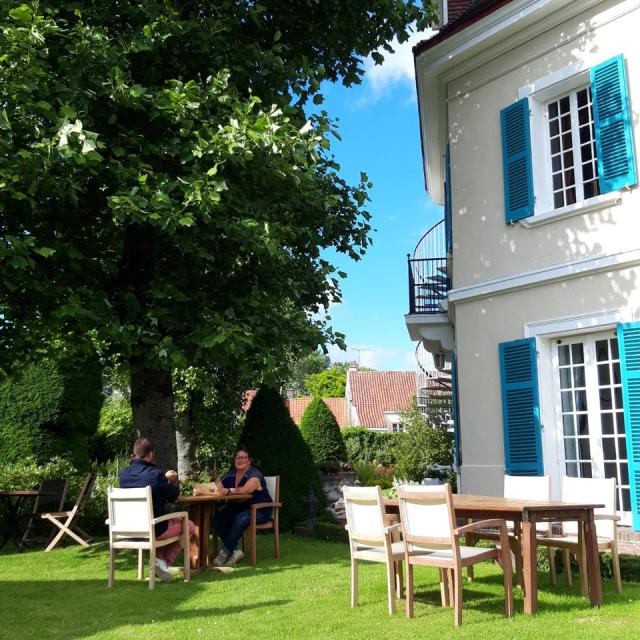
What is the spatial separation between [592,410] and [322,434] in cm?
1263

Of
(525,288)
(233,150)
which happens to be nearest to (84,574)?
(233,150)

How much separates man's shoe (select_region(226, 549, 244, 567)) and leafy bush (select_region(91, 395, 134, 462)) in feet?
28.0

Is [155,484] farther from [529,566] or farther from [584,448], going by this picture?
[584,448]

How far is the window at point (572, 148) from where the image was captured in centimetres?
949

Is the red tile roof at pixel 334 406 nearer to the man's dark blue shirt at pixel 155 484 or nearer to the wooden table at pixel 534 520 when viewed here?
the man's dark blue shirt at pixel 155 484

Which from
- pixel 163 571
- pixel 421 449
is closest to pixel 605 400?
pixel 163 571

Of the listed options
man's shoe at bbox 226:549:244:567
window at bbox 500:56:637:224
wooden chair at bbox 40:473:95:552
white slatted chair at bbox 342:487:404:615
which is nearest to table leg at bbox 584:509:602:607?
white slatted chair at bbox 342:487:404:615

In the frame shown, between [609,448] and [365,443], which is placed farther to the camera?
[365,443]

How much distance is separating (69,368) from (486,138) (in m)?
7.13

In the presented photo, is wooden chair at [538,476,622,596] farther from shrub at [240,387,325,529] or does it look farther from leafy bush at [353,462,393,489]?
leafy bush at [353,462,393,489]

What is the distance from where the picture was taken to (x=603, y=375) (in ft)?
29.7

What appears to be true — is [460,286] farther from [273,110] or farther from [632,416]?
[273,110]

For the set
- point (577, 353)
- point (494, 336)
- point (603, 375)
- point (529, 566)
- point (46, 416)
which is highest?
point (494, 336)

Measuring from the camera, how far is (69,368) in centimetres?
1095
